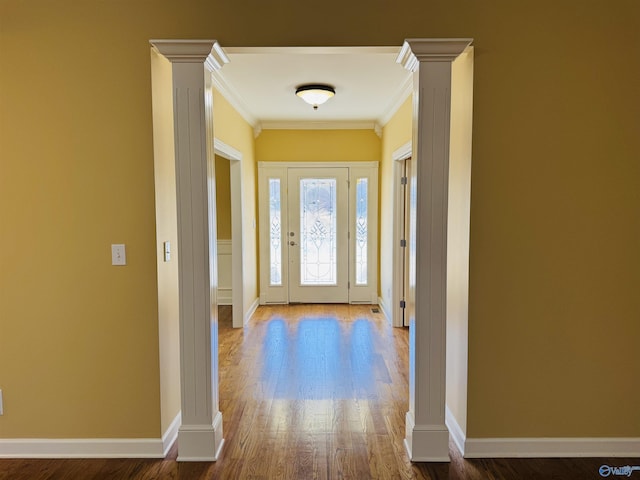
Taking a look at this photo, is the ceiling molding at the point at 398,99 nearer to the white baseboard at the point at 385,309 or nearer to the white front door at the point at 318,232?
the white front door at the point at 318,232

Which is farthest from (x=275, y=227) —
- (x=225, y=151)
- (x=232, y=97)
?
(x=232, y=97)

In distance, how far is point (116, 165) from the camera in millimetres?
2115

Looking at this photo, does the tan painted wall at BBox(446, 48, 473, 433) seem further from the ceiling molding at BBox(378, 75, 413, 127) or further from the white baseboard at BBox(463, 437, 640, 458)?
the ceiling molding at BBox(378, 75, 413, 127)

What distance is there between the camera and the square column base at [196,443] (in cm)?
218

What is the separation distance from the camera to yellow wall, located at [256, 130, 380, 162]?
5477 mm

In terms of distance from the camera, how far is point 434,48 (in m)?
2.02

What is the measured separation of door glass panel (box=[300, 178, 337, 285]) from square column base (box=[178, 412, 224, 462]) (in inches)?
139

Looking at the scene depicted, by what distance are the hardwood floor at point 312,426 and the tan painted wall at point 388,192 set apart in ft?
3.36

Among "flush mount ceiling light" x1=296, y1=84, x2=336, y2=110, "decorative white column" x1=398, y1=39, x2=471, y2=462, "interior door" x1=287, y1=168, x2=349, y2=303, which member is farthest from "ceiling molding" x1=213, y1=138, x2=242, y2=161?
"decorative white column" x1=398, y1=39, x2=471, y2=462

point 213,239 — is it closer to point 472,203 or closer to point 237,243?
point 472,203

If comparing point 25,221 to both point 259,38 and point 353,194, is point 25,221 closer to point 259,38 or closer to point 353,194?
point 259,38

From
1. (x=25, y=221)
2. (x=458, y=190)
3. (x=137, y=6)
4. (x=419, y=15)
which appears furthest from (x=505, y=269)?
(x=25, y=221)

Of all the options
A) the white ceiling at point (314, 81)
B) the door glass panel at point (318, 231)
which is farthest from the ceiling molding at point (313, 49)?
the door glass panel at point (318, 231)

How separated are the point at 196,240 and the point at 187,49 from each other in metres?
0.98
